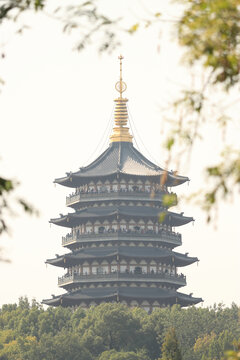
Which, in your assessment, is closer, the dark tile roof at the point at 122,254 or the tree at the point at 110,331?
the tree at the point at 110,331

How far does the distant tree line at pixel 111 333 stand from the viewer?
286 feet

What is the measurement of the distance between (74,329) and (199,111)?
76945 mm

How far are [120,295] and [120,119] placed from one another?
19.8 m

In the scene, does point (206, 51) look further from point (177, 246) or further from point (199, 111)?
point (177, 246)

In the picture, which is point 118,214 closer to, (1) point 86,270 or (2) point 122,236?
(2) point 122,236

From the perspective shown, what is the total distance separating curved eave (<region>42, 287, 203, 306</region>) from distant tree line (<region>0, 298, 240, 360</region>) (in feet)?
10.5

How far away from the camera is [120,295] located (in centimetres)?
9969

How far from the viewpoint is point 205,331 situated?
94.4 metres

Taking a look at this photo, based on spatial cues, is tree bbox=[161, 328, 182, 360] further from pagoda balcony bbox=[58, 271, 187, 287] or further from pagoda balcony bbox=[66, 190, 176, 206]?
pagoda balcony bbox=[66, 190, 176, 206]

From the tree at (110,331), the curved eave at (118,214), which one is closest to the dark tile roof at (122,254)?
the curved eave at (118,214)

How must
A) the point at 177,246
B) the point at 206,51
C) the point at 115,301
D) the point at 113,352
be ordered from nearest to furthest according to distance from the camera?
the point at 206,51 → the point at 113,352 → the point at 115,301 → the point at 177,246

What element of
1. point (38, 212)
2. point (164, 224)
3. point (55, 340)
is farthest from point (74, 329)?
point (38, 212)

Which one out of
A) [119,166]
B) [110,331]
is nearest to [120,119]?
[119,166]

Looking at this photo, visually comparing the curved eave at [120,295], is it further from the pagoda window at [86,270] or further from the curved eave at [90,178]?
the curved eave at [90,178]
